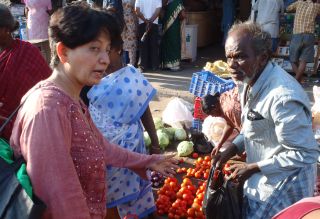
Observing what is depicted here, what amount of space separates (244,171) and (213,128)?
90.0 inches

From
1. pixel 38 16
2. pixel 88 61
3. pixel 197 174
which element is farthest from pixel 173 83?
pixel 88 61

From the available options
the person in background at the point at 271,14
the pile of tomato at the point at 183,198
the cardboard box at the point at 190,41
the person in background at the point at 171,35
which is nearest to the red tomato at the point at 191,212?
the pile of tomato at the point at 183,198

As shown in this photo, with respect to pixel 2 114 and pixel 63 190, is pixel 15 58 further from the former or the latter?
pixel 63 190

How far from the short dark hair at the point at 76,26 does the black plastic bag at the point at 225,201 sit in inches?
51.3

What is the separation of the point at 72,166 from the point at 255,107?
1.14 m

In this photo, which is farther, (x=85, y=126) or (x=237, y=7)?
(x=237, y=7)

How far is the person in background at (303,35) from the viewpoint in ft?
22.5

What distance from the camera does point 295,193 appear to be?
2195mm

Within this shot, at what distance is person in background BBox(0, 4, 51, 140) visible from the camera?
9.61 ft

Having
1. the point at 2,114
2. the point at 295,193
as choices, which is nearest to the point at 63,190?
the point at 295,193

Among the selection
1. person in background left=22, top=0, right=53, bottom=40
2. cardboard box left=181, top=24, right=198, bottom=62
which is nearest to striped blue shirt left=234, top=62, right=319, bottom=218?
person in background left=22, top=0, right=53, bottom=40

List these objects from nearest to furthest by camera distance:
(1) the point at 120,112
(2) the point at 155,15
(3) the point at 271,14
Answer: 1. (1) the point at 120,112
2. (3) the point at 271,14
3. (2) the point at 155,15

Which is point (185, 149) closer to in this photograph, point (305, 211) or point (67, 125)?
point (67, 125)

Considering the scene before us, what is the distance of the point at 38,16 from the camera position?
26.5ft
